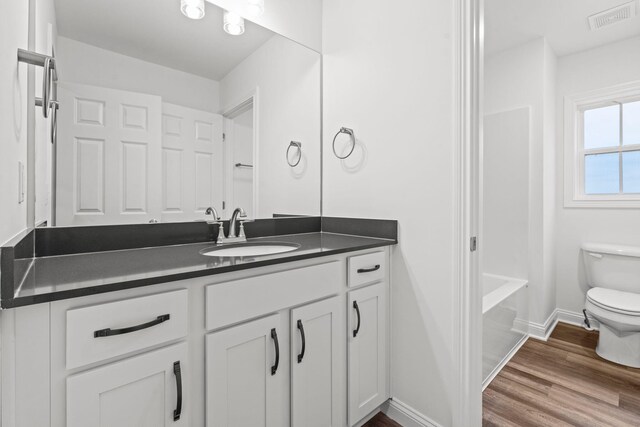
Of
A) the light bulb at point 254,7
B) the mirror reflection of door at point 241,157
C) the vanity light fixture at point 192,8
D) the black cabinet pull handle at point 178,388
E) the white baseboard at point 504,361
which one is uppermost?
the light bulb at point 254,7

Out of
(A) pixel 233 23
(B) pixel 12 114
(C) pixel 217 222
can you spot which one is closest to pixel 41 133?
(B) pixel 12 114

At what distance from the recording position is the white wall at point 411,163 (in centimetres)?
135

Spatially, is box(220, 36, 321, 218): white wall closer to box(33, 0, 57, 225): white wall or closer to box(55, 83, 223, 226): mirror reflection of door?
box(55, 83, 223, 226): mirror reflection of door

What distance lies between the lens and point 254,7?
162 cm

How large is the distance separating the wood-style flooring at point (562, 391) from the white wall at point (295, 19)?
2301mm

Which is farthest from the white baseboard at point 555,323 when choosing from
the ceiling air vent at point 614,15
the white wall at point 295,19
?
the white wall at point 295,19

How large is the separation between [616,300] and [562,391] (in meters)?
0.83

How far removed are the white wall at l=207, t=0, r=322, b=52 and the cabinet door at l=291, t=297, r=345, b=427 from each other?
151 cm

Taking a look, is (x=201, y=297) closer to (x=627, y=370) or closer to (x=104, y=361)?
(x=104, y=361)

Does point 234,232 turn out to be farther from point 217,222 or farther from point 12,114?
point 12,114

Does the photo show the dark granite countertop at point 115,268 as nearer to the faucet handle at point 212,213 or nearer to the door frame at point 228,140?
the faucet handle at point 212,213

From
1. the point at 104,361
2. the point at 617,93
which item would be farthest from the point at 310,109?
the point at 617,93

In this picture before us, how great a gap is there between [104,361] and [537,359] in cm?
256

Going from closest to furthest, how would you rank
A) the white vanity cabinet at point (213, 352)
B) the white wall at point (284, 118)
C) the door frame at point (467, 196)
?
the white vanity cabinet at point (213, 352) → the door frame at point (467, 196) → the white wall at point (284, 118)
